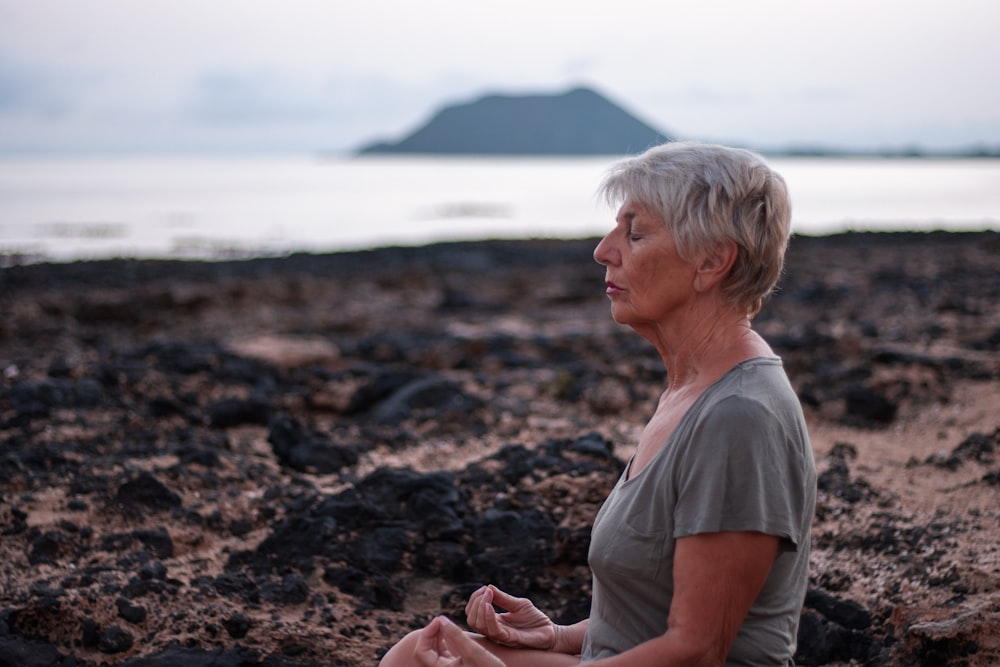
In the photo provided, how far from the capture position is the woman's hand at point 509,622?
2.43 metres

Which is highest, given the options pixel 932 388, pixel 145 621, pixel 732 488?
pixel 732 488

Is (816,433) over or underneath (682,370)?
underneath

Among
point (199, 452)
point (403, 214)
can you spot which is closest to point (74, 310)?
point (199, 452)

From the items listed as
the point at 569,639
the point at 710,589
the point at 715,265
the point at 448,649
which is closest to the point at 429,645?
the point at 448,649

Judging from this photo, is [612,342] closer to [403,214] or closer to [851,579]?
[851,579]

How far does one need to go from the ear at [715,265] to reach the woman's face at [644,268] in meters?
0.02

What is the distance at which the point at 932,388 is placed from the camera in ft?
22.6

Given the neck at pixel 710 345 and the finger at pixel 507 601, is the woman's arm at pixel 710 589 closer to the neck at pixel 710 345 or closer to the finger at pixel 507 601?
the neck at pixel 710 345

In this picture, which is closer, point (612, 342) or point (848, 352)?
point (848, 352)

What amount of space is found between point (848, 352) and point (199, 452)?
574 centimetres

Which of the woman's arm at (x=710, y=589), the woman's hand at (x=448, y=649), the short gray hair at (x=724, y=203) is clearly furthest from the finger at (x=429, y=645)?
the short gray hair at (x=724, y=203)

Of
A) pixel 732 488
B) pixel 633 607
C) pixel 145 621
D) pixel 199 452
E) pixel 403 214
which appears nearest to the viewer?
pixel 732 488

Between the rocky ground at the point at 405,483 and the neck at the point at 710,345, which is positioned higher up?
the neck at the point at 710,345

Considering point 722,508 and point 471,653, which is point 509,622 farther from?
point 722,508
